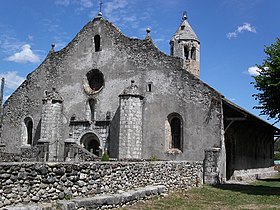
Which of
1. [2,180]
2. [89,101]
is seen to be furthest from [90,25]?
[2,180]

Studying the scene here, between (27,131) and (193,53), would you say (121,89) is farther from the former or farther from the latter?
(193,53)

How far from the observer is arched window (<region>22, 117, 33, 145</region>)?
26109mm

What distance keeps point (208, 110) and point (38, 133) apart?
40.2ft

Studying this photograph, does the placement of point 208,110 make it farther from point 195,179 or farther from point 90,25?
point 90,25

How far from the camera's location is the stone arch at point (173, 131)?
2075cm

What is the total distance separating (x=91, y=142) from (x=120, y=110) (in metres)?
4.25

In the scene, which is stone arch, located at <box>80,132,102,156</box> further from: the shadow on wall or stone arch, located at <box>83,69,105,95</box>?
the shadow on wall

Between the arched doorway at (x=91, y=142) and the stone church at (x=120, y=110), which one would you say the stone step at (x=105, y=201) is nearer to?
the stone church at (x=120, y=110)

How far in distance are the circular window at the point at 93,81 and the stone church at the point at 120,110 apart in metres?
0.07

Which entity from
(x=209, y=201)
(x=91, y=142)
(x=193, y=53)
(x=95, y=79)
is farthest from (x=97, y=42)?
(x=209, y=201)

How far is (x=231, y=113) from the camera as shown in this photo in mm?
20594

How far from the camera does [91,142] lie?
2386cm

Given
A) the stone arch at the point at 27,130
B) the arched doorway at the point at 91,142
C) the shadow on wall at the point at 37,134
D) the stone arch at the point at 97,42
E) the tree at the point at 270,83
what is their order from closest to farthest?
the tree at the point at 270,83 < the arched doorway at the point at 91,142 < the stone arch at the point at 97,42 < the shadow on wall at the point at 37,134 < the stone arch at the point at 27,130

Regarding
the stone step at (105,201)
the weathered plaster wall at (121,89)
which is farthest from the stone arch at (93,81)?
the stone step at (105,201)
